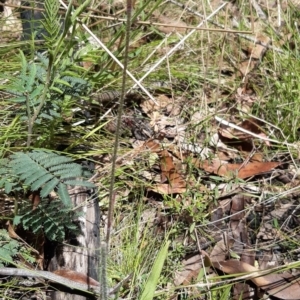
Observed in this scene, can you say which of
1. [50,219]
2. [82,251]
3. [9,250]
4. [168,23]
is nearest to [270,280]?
[82,251]

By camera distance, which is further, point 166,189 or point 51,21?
point 166,189

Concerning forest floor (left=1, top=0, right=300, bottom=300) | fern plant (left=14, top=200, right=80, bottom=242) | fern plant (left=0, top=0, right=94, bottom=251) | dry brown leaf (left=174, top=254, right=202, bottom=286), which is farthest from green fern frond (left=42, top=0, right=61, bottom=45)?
dry brown leaf (left=174, top=254, right=202, bottom=286)

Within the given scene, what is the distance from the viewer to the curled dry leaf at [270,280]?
6.10 ft

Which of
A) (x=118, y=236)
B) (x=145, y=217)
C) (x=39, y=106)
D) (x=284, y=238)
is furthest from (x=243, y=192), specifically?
(x=39, y=106)

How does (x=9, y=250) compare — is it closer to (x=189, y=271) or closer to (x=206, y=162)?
(x=189, y=271)

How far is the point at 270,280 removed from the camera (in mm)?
1892

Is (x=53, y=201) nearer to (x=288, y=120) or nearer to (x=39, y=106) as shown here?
(x=39, y=106)

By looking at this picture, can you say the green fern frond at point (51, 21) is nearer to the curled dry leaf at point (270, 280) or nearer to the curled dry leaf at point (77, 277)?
the curled dry leaf at point (77, 277)

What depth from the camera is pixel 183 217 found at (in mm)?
2049

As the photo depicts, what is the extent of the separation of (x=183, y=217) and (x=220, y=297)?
382 mm

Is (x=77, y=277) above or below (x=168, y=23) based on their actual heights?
below

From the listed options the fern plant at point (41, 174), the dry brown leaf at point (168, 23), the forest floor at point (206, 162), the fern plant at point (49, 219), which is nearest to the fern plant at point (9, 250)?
the fern plant at point (49, 219)

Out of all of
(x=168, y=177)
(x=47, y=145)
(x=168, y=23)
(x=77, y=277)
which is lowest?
(x=77, y=277)

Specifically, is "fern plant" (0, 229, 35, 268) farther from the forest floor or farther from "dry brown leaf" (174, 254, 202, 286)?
"dry brown leaf" (174, 254, 202, 286)
